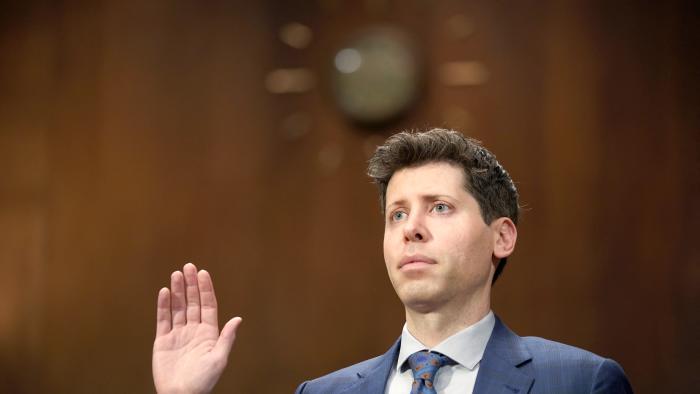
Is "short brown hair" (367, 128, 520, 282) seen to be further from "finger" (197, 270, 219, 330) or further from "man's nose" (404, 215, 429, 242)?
"finger" (197, 270, 219, 330)

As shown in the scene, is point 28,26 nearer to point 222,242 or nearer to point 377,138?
point 222,242

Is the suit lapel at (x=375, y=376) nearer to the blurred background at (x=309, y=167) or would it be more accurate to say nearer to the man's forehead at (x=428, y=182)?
the man's forehead at (x=428, y=182)

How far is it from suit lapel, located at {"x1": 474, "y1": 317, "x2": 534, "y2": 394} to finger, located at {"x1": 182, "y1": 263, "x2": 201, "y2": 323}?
27.4 inches

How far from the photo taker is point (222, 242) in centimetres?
353

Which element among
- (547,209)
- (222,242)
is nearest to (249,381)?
(222,242)

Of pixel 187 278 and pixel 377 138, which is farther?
pixel 377 138

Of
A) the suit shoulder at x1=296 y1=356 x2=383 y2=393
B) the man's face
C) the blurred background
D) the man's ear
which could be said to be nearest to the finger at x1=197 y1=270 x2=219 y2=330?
the suit shoulder at x1=296 y1=356 x2=383 y2=393

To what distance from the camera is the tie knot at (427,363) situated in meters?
2.00

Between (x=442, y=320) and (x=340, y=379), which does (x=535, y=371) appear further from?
(x=340, y=379)

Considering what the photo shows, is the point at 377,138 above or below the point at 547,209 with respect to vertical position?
above

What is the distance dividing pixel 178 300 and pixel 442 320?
64 centimetres

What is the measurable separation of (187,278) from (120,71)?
178cm

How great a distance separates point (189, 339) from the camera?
2.13 meters

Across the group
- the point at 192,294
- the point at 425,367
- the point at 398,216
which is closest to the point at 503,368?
the point at 425,367
